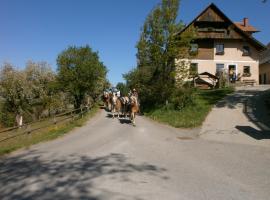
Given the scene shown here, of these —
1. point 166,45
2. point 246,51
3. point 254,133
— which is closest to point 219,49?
point 246,51

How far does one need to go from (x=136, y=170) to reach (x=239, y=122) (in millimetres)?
10786

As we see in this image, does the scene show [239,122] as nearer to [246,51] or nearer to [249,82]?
[249,82]

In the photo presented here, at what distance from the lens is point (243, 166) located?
9422mm

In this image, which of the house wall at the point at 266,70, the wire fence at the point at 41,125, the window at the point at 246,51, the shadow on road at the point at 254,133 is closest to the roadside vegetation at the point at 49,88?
the wire fence at the point at 41,125

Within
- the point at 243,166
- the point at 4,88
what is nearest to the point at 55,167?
the point at 243,166

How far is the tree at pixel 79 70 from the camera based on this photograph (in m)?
33.0

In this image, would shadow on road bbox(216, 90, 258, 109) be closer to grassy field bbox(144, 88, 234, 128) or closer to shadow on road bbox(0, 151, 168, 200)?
grassy field bbox(144, 88, 234, 128)

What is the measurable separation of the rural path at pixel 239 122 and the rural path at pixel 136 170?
1.40 metres

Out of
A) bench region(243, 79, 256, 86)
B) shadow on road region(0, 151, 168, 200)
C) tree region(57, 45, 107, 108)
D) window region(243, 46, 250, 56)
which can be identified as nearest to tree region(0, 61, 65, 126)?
tree region(57, 45, 107, 108)

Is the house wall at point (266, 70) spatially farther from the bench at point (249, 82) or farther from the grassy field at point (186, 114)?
the grassy field at point (186, 114)

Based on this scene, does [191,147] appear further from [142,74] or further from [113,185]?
[142,74]

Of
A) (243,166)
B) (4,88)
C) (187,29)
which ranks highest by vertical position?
(187,29)

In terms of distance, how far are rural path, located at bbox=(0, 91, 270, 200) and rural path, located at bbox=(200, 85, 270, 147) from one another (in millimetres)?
1403

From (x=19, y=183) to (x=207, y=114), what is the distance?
570 inches
